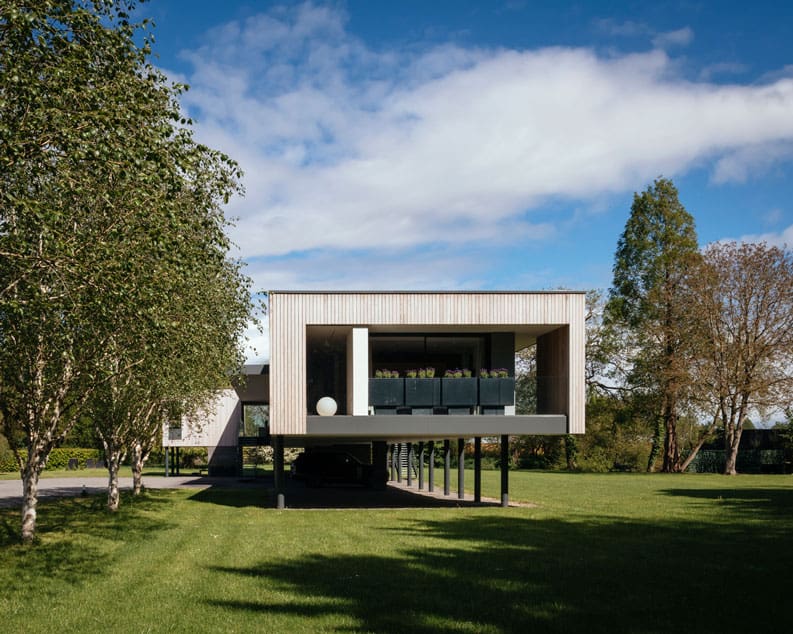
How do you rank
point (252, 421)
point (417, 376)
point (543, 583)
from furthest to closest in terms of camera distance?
point (252, 421), point (417, 376), point (543, 583)

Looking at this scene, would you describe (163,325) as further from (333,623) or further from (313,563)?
(333,623)

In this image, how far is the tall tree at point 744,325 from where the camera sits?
133ft

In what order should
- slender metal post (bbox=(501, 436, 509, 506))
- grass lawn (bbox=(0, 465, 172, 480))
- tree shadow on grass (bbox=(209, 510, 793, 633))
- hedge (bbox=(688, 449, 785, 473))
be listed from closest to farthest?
1. tree shadow on grass (bbox=(209, 510, 793, 633))
2. slender metal post (bbox=(501, 436, 509, 506))
3. grass lawn (bbox=(0, 465, 172, 480))
4. hedge (bbox=(688, 449, 785, 473))

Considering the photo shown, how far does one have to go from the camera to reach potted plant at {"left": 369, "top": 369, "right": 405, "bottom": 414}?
20.4m

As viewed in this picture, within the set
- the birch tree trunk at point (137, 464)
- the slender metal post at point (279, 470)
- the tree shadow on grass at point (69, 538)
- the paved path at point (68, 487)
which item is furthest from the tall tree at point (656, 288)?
the tree shadow on grass at point (69, 538)

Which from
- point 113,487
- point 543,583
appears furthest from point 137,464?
point 543,583

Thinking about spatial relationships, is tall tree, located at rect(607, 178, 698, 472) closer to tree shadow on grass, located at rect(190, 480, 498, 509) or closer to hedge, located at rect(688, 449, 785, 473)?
hedge, located at rect(688, 449, 785, 473)

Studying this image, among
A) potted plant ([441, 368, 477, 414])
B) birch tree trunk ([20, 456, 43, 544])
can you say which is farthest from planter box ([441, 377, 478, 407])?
birch tree trunk ([20, 456, 43, 544])

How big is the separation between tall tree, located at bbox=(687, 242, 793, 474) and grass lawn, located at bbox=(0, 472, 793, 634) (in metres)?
22.2

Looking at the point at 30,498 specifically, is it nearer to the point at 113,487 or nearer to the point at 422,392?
the point at 113,487

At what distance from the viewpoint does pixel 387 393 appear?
805 inches

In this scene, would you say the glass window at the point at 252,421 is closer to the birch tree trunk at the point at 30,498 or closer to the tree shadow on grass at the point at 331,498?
the tree shadow on grass at the point at 331,498

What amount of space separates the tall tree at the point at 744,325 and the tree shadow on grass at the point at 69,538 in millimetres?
29054

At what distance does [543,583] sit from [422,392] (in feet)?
32.3
